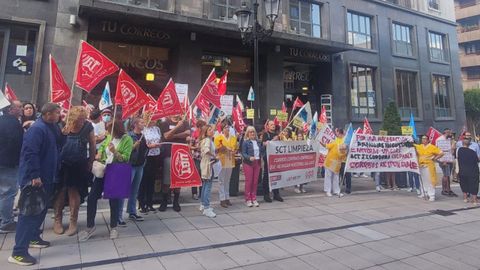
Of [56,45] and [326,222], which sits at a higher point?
[56,45]

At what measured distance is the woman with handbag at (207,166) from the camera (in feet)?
21.0

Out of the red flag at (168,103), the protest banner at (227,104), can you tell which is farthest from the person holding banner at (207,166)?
the protest banner at (227,104)

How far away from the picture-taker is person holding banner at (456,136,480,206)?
863 cm

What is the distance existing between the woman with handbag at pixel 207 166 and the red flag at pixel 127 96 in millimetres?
1480

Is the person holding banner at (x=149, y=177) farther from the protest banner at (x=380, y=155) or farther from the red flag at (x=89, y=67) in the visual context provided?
the protest banner at (x=380, y=155)

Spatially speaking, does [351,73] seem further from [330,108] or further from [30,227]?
[30,227]

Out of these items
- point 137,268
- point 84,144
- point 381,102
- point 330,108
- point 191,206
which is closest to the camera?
point 137,268

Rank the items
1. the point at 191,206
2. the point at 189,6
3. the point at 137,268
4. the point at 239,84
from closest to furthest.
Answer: the point at 137,268, the point at 191,206, the point at 189,6, the point at 239,84

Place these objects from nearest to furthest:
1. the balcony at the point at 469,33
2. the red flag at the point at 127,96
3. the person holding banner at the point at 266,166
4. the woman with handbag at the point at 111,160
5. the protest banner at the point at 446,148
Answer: the woman with handbag at the point at 111,160
the red flag at the point at 127,96
the person holding banner at the point at 266,166
the protest banner at the point at 446,148
the balcony at the point at 469,33

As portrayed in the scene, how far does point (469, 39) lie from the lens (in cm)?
4238

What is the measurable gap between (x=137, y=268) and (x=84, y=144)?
2125mm

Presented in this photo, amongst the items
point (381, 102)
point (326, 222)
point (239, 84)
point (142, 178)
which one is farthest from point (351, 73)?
point (142, 178)

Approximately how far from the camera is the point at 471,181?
8727 mm

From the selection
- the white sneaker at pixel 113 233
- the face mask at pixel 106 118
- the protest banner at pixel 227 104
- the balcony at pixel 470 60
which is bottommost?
the white sneaker at pixel 113 233
